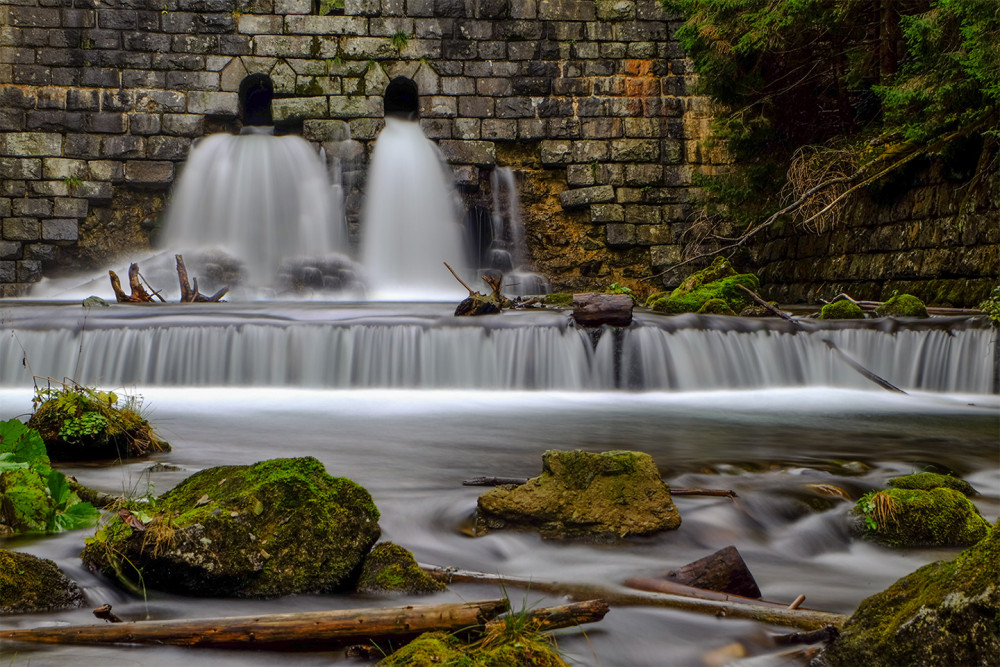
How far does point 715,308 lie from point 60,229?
917 centimetres

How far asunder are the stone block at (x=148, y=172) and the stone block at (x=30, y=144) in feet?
3.30

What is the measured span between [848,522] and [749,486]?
503mm

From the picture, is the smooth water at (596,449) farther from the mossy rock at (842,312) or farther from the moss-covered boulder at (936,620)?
the mossy rock at (842,312)

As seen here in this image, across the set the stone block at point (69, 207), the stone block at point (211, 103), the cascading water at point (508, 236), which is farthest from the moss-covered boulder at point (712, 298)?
the stone block at point (69, 207)

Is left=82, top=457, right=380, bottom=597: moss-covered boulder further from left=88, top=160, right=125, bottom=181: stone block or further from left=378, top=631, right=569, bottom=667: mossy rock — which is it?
left=88, top=160, right=125, bottom=181: stone block

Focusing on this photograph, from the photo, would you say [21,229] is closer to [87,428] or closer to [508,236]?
[508,236]

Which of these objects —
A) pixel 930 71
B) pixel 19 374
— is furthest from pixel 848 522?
pixel 930 71

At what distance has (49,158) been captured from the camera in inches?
470

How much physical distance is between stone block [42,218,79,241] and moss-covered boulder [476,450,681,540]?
11130 millimetres

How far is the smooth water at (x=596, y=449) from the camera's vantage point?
1.98m

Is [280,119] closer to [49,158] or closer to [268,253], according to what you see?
[268,253]

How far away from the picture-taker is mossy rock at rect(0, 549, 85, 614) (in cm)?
195

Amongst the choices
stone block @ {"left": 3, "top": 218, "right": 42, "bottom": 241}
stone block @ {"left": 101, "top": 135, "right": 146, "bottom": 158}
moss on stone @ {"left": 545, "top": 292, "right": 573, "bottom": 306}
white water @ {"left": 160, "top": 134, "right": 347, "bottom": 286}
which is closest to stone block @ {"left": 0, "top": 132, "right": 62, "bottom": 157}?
stone block @ {"left": 101, "top": 135, "right": 146, "bottom": 158}

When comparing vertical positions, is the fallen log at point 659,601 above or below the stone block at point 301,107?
below
